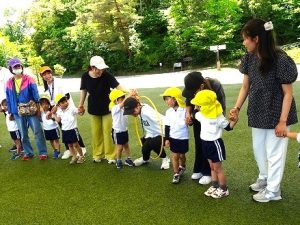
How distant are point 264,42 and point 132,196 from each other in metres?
2.14

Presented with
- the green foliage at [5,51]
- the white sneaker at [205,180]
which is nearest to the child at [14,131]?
the white sneaker at [205,180]

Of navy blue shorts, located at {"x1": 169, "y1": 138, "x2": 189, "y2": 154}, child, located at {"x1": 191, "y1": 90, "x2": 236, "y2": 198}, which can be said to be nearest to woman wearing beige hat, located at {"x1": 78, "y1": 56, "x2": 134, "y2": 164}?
navy blue shorts, located at {"x1": 169, "y1": 138, "x2": 189, "y2": 154}

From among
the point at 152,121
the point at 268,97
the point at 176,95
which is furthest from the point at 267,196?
the point at 152,121

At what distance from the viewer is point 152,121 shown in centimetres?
477

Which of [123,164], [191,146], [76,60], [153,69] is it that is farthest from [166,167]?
[76,60]

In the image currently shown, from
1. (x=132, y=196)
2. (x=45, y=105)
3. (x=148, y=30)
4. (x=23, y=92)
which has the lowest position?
(x=132, y=196)

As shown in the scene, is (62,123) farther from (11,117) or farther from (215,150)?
(215,150)

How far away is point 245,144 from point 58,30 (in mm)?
35148

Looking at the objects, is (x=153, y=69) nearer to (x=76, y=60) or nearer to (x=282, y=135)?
(x=76, y=60)

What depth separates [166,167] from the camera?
4.91 meters

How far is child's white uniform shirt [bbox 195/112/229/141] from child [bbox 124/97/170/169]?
3.60ft

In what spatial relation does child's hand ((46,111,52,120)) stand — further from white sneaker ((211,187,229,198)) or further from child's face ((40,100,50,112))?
white sneaker ((211,187,229,198))

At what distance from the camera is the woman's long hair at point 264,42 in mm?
3213

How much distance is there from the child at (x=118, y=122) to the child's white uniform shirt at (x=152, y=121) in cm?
36
